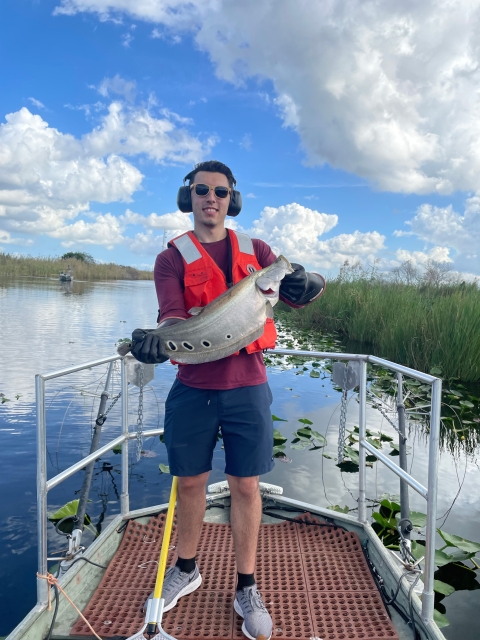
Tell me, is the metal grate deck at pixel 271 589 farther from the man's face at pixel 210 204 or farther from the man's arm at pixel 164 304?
the man's face at pixel 210 204

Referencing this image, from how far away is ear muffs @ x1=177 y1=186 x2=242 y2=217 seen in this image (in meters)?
2.95

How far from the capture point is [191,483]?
106 inches

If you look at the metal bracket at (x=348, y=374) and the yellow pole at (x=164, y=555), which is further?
the metal bracket at (x=348, y=374)

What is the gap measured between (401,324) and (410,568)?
33.1 ft

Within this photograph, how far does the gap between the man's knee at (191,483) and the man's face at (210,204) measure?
1.51 m

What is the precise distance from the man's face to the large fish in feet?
1.72

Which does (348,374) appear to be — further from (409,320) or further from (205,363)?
(409,320)

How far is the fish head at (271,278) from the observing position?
8.14 ft

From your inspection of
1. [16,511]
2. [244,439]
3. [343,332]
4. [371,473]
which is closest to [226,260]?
[244,439]

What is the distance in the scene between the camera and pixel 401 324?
12320 millimetres

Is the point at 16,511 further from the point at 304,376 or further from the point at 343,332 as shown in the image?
the point at 343,332

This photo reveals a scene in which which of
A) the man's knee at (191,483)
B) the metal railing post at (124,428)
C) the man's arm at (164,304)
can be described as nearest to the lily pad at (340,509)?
the metal railing post at (124,428)

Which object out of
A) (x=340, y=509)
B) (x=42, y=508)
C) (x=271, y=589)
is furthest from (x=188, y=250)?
(x=340, y=509)

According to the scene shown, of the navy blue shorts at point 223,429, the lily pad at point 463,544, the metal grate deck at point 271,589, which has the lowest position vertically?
the lily pad at point 463,544
